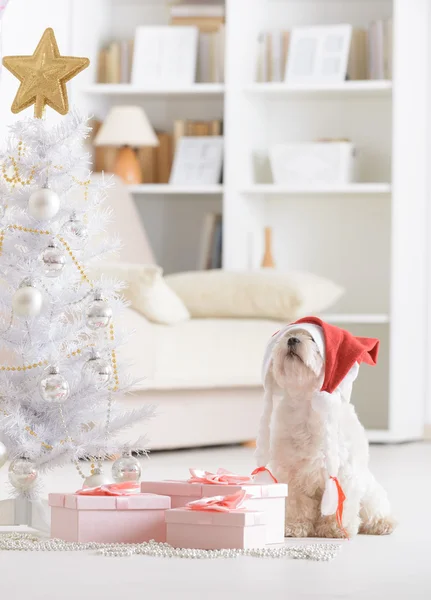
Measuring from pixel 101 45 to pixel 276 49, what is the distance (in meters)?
0.76

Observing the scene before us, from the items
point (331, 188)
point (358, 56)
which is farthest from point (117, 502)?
point (358, 56)

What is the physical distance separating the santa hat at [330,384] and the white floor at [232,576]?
10 cm

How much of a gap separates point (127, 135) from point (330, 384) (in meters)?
2.51

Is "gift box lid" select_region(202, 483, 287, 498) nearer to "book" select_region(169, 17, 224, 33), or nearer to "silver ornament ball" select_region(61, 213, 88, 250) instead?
"silver ornament ball" select_region(61, 213, 88, 250)

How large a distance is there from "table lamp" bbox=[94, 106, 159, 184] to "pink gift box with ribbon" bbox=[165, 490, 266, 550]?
269cm

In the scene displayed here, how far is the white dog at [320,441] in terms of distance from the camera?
1935 millimetres

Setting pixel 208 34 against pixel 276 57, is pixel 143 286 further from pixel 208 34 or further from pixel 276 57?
pixel 208 34

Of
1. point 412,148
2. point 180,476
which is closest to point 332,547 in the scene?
point 180,476

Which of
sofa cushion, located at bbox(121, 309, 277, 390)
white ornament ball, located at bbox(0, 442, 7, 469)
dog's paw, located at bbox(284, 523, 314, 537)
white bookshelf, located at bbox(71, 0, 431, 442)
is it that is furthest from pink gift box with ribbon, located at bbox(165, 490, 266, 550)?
white bookshelf, located at bbox(71, 0, 431, 442)

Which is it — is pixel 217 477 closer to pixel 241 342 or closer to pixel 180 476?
pixel 180 476

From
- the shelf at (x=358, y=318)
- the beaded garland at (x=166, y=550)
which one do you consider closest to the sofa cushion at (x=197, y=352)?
the shelf at (x=358, y=318)

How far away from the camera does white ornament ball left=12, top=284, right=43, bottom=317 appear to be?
1970mm

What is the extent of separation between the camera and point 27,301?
1.97 metres

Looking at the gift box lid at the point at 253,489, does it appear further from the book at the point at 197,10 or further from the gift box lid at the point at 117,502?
the book at the point at 197,10
